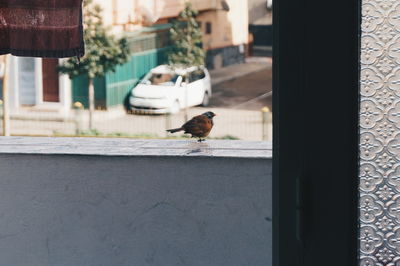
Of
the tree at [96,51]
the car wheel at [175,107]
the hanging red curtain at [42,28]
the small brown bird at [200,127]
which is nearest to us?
the hanging red curtain at [42,28]

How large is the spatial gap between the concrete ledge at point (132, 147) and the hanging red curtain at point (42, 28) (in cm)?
32

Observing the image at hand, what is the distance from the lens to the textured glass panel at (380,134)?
3.39 feet

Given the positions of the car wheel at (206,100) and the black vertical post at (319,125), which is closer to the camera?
the black vertical post at (319,125)

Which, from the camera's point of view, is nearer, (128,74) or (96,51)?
(96,51)

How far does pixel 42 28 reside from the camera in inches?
102

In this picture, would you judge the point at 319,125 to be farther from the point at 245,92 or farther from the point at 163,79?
the point at 245,92

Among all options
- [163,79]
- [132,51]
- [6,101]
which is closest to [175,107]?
[163,79]

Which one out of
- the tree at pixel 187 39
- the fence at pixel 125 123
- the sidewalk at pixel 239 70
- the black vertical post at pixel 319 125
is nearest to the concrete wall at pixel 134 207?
the black vertical post at pixel 319 125

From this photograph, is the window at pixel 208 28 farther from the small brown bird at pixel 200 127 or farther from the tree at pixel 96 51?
the small brown bird at pixel 200 127

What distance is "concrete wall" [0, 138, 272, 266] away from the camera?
8.64ft

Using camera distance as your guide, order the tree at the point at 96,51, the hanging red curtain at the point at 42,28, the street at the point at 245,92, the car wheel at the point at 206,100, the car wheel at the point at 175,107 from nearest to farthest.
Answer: the hanging red curtain at the point at 42,28, the car wheel at the point at 175,107, the tree at the point at 96,51, the car wheel at the point at 206,100, the street at the point at 245,92

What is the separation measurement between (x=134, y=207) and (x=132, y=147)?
214 mm

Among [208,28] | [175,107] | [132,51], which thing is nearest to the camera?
[175,107]

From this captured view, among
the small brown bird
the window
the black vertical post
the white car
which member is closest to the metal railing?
the white car
